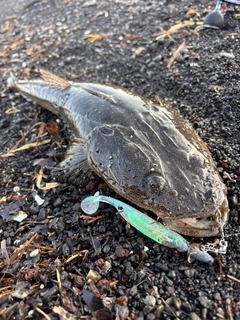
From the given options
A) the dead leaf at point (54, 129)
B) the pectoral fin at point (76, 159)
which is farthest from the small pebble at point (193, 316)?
the dead leaf at point (54, 129)

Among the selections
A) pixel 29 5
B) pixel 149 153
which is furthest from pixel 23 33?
pixel 149 153

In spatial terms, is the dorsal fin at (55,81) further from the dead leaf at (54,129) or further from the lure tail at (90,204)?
the lure tail at (90,204)

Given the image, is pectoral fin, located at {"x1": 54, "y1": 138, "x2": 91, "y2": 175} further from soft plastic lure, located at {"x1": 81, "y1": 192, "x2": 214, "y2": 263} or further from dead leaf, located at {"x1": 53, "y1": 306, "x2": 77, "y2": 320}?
dead leaf, located at {"x1": 53, "y1": 306, "x2": 77, "y2": 320}

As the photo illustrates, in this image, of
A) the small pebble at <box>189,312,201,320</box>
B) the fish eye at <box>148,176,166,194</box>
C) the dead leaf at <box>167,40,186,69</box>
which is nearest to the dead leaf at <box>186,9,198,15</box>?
the dead leaf at <box>167,40,186,69</box>

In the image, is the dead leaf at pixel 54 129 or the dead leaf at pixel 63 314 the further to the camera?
the dead leaf at pixel 54 129

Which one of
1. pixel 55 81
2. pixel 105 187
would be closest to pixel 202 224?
pixel 105 187
